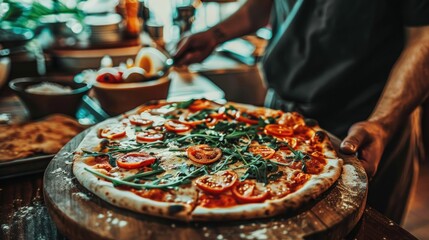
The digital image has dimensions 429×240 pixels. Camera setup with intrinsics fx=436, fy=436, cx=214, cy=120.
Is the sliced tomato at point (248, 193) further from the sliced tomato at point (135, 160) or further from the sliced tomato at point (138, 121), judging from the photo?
the sliced tomato at point (138, 121)

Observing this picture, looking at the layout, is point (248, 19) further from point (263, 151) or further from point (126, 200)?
point (126, 200)

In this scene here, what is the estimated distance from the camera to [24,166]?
68.7 inches

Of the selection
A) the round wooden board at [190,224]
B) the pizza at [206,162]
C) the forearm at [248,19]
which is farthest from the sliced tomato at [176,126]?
the forearm at [248,19]

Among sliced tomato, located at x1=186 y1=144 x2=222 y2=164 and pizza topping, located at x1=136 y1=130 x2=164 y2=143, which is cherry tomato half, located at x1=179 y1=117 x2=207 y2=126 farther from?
sliced tomato, located at x1=186 y1=144 x2=222 y2=164

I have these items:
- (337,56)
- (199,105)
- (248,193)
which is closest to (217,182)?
(248,193)

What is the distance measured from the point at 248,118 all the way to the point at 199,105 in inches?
11.1

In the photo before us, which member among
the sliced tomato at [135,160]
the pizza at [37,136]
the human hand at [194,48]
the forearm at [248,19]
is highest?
the forearm at [248,19]

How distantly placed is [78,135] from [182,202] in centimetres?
75

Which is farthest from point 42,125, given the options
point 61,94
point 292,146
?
point 292,146

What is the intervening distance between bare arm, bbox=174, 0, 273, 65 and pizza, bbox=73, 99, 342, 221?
0.50 m

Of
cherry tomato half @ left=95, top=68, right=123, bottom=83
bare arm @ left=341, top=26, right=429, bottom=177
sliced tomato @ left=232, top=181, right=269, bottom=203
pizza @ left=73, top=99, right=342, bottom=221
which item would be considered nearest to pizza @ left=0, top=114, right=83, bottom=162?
pizza @ left=73, top=99, right=342, bottom=221

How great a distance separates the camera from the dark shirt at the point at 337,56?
2.28 meters

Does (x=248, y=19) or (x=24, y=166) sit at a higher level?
(x=248, y=19)

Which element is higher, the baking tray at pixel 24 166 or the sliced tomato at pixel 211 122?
the sliced tomato at pixel 211 122
